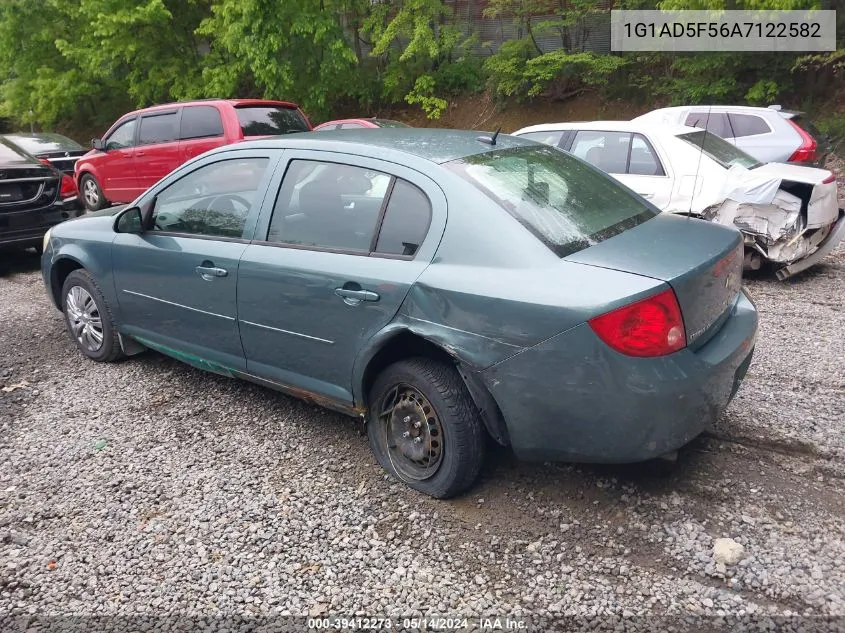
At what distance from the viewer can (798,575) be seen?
2596 millimetres

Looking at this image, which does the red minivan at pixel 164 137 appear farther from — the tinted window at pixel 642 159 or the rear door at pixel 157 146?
the tinted window at pixel 642 159

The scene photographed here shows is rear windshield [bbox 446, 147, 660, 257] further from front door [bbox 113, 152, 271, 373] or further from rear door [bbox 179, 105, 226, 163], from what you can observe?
rear door [bbox 179, 105, 226, 163]

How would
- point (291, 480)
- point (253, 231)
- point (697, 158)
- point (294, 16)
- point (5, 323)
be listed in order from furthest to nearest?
point (294, 16) < point (697, 158) < point (5, 323) < point (253, 231) < point (291, 480)

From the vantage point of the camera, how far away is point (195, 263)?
3.98 metres

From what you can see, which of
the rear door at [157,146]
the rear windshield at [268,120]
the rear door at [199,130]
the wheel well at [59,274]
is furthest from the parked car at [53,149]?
the wheel well at [59,274]

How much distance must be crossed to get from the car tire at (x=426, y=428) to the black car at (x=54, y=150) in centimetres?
1290

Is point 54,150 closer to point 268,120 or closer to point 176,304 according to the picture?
point 268,120

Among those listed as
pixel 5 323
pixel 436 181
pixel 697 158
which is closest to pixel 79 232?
pixel 5 323

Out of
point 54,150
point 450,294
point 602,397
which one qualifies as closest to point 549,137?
point 450,294

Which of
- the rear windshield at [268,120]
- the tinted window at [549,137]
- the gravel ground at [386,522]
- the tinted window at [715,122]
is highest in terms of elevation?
the rear windshield at [268,120]

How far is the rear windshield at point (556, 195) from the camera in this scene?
302 cm

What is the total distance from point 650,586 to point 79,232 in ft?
14.5

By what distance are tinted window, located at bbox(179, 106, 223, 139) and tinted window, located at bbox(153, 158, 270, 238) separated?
6.02m

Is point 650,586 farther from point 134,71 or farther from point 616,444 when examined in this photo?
point 134,71
